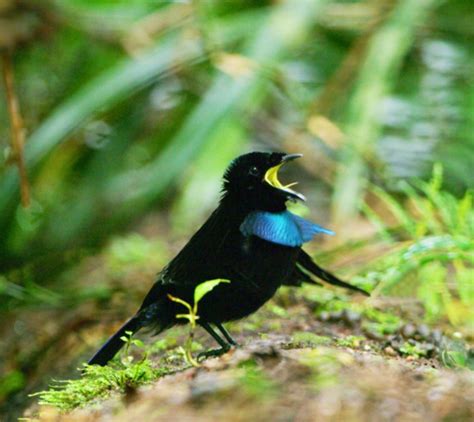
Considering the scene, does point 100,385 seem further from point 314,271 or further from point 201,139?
point 201,139

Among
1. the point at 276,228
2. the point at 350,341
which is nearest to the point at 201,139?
the point at 350,341

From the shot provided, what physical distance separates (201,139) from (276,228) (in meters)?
1.82

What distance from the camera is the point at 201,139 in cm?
379

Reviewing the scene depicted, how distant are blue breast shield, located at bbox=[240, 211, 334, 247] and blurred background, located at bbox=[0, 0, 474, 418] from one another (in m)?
0.51

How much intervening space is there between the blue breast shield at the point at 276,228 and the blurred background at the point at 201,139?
0.51 metres

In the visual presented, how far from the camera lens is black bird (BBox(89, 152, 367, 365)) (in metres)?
2.00

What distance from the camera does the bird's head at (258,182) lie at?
2070 millimetres

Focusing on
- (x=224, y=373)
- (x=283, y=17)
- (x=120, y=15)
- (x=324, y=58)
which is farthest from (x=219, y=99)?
(x=224, y=373)

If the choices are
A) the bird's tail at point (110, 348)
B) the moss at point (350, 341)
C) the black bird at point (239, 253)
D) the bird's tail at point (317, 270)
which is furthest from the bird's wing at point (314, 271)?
the bird's tail at point (110, 348)

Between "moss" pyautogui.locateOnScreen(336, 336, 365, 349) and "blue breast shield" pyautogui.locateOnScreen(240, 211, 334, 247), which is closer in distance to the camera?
"blue breast shield" pyautogui.locateOnScreen(240, 211, 334, 247)

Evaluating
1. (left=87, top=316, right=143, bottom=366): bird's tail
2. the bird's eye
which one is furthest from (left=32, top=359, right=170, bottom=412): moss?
the bird's eye

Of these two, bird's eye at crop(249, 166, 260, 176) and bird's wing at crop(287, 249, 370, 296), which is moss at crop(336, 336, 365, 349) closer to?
bird's wing at crop(287, 249, 370, 296)

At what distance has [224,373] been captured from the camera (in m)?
1.58

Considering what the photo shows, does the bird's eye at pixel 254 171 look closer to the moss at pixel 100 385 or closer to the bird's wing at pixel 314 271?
the bird's wing at pixel 314 271
